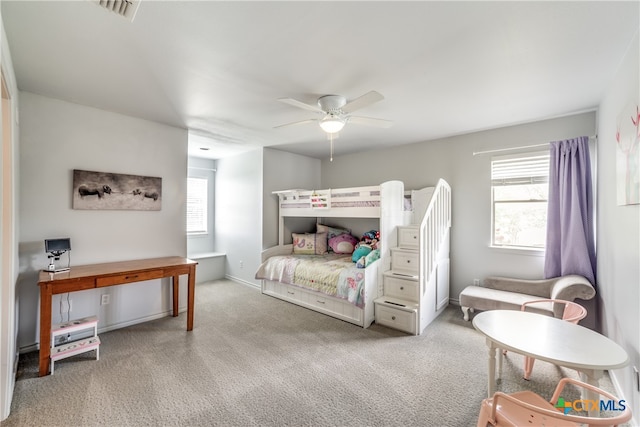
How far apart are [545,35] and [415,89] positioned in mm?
944

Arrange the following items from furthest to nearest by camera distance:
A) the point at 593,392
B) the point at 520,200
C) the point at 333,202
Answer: the point at 333,202 → the point at 520,200 → the point at 593,392

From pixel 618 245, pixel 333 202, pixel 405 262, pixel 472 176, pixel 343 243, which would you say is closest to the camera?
pixel 618 245

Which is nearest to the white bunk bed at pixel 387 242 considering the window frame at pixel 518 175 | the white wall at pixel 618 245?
the window frame at pixel 518 175

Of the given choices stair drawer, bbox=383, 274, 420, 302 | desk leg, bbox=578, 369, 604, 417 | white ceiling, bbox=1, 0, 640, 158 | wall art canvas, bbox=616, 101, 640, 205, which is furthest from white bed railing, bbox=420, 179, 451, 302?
desk leg, bbox=578, 369, 604, 417

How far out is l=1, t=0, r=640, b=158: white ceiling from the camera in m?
1.57

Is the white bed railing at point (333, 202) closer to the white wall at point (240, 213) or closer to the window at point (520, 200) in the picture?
the white wall at point (240, 213)

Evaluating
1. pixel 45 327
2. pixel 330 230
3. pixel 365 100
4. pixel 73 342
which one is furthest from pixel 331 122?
pixel 73 342

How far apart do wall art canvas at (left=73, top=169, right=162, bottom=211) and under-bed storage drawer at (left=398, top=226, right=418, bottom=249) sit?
3.11 metres

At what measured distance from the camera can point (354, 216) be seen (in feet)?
12.1

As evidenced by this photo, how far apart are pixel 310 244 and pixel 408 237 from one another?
1.71 m

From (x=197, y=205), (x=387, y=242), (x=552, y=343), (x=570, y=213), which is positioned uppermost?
(x=197, y=205)

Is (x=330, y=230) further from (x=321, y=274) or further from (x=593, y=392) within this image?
(x=593, y=392)

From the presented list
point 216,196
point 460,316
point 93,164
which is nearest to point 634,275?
point 460,316

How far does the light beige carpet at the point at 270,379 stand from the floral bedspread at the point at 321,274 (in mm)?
433
